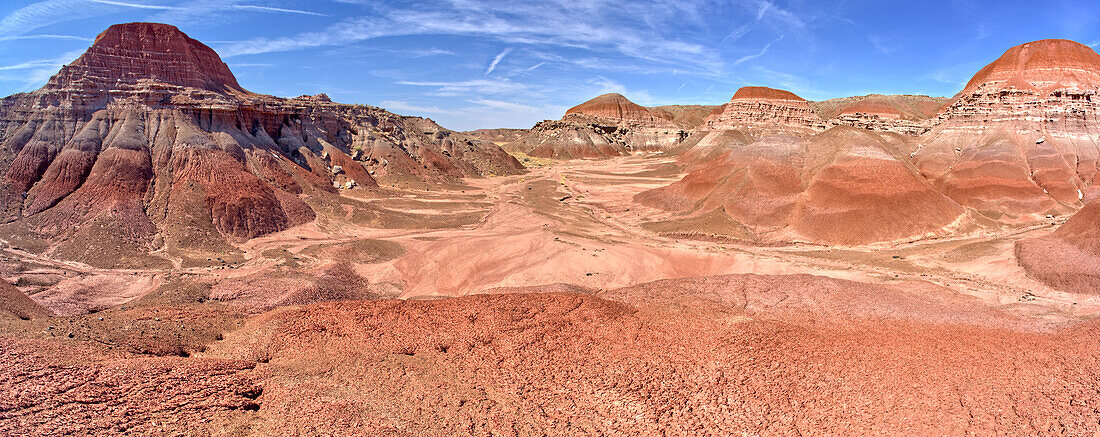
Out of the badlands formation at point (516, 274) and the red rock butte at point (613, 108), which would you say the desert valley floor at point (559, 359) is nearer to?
the badlands formation at point (516, 274)

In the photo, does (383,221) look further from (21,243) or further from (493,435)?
(493,435)

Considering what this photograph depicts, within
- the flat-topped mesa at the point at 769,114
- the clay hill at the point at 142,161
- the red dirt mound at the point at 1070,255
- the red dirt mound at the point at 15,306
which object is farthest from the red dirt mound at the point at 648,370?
the flat-topped mesa at the point at 769,114

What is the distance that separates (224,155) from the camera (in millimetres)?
32500

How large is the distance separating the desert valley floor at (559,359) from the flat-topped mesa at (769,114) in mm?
52329

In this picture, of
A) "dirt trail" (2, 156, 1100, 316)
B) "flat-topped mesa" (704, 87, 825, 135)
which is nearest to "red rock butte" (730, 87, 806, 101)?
"flat-topped mesa" (704, 87, 825, 135)

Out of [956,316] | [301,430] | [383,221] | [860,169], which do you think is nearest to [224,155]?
[383,221]

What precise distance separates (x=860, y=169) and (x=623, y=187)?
26.5m

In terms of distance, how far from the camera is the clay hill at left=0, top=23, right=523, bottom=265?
84.7 feet

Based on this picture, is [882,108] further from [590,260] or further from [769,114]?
[590,260]

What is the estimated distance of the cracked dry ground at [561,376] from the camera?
7.29 m

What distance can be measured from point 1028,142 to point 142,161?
60281 mm

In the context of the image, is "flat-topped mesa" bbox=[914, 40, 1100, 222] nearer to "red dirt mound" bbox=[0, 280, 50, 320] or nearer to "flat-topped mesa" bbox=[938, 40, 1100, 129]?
"flat-topped mesa" bbox=[938, 40, 1100, 129]

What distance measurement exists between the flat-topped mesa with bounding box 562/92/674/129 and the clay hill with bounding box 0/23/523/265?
87.7 metres

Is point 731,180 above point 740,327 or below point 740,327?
above
